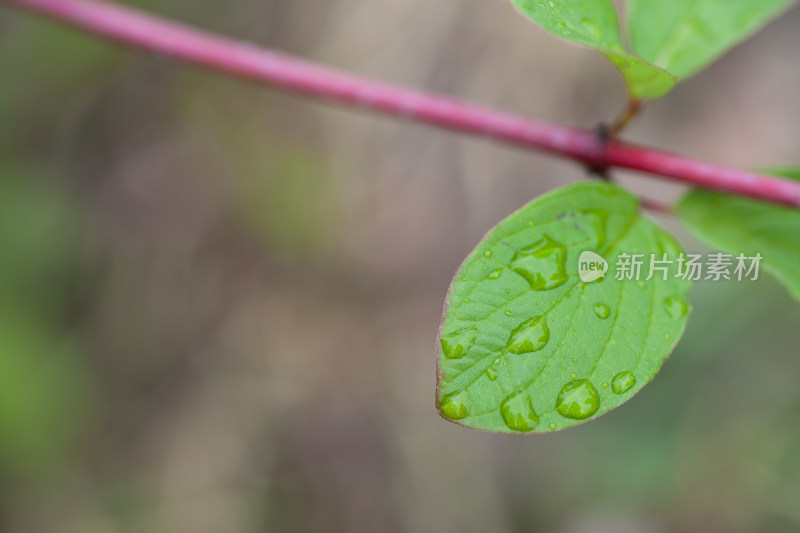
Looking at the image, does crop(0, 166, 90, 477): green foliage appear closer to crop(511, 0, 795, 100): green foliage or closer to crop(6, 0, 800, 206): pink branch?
crop(6, 0, 800, 206): pink branch

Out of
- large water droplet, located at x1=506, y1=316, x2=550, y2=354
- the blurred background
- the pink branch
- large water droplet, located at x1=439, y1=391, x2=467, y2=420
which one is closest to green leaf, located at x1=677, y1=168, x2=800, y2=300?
the pink branch

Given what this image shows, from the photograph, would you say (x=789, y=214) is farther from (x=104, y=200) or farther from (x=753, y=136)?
(x=104, y=200)

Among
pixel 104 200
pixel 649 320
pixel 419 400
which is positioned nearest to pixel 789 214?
pixel 649 320

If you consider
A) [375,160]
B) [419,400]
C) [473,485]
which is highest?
[375,160]

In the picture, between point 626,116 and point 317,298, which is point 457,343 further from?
point 317,298

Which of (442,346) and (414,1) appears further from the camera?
(414,1)

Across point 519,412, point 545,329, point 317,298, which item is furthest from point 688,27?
point 317,298
